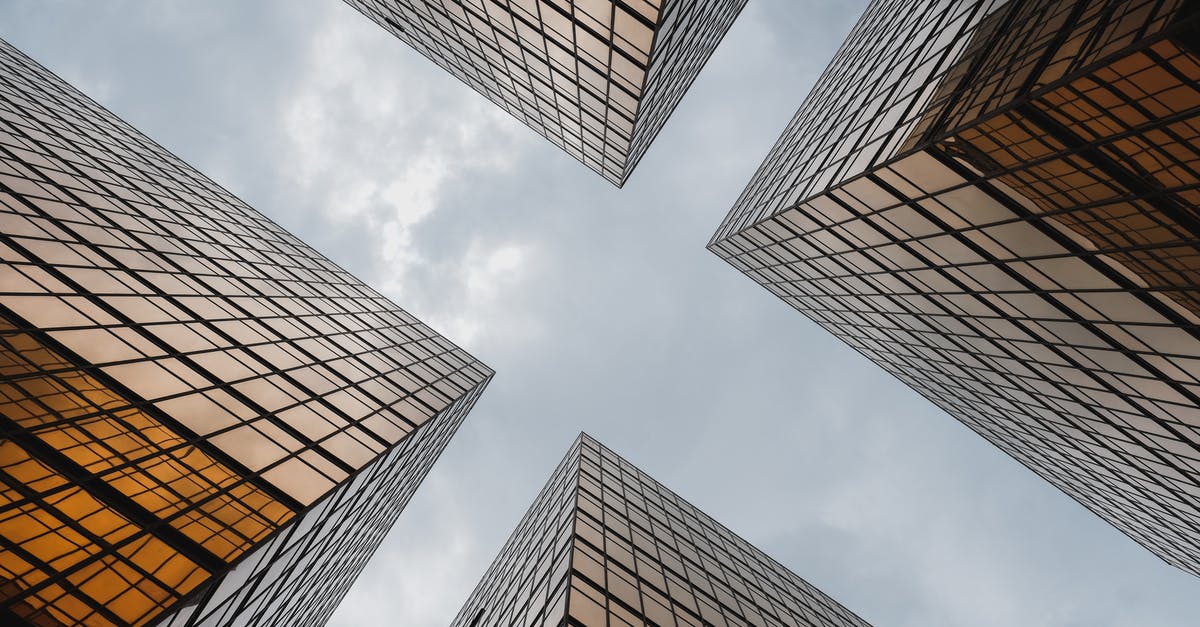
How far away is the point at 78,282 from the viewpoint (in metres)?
12.9

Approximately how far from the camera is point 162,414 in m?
11.2

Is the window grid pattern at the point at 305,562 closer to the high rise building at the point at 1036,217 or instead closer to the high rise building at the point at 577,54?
the high rise building at the point at 577,54

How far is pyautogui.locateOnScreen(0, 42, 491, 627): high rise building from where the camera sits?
8812mm

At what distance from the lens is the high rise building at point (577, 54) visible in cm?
1906

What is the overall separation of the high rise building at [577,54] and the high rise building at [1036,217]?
7212 millimetres

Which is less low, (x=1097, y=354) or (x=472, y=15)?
(x=472, y=15)

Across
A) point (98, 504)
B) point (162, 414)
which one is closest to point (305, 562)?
point (162, 414)

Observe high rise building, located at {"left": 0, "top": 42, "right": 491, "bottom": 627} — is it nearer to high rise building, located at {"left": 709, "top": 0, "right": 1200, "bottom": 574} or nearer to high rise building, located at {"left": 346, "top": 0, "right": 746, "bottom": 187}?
high rise building, located at {"left": 346, "top": 0, "right": 746, "bottom": 187}

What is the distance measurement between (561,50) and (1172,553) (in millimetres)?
45203

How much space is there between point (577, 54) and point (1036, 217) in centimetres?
1553

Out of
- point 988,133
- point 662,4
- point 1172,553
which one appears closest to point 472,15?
point 662,4

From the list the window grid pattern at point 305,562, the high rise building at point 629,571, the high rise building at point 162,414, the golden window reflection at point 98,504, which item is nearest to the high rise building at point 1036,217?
the high rise building at point 629,571

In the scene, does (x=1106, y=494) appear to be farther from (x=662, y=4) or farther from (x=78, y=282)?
(x=78, y=282)

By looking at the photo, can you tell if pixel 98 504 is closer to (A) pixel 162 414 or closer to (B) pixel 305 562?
(A) pixel 162 414
